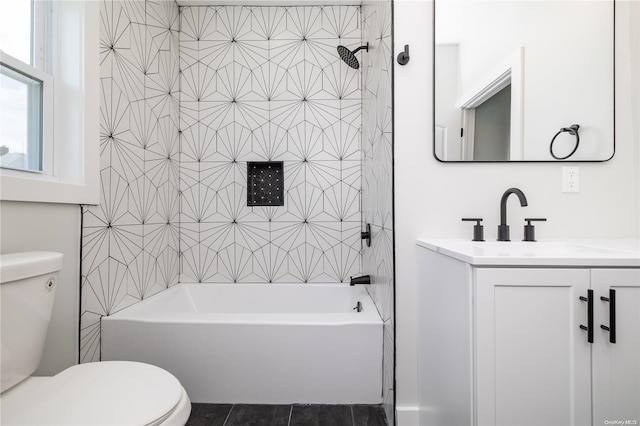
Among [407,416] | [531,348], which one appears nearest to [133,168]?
[407,416]

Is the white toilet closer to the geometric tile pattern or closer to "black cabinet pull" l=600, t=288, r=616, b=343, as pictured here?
"black cabinet pull" l=600, t=288, r=616, b=343

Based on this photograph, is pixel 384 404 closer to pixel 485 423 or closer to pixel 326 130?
pixel 485 423

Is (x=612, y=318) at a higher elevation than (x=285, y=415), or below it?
higher

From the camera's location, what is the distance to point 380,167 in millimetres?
1631

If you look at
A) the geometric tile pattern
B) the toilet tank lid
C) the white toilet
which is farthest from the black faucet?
the toilet tank lid

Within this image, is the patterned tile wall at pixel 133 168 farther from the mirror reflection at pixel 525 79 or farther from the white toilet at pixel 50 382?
the mirror reflection at pixel 525 79

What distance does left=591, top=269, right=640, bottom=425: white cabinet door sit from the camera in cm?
83

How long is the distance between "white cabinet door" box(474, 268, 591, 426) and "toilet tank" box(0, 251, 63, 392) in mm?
1311

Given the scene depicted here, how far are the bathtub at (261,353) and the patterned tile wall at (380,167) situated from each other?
127mm

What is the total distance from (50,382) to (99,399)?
0.23m

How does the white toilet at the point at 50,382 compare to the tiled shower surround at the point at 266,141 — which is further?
the tiled shower surround at the point at 266,141

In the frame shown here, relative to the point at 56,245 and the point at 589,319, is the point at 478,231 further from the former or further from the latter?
the point at 56,245

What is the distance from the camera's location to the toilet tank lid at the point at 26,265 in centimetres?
90

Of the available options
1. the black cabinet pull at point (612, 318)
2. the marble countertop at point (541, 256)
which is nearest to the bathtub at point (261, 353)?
the marble countertop at point (541, 256)
